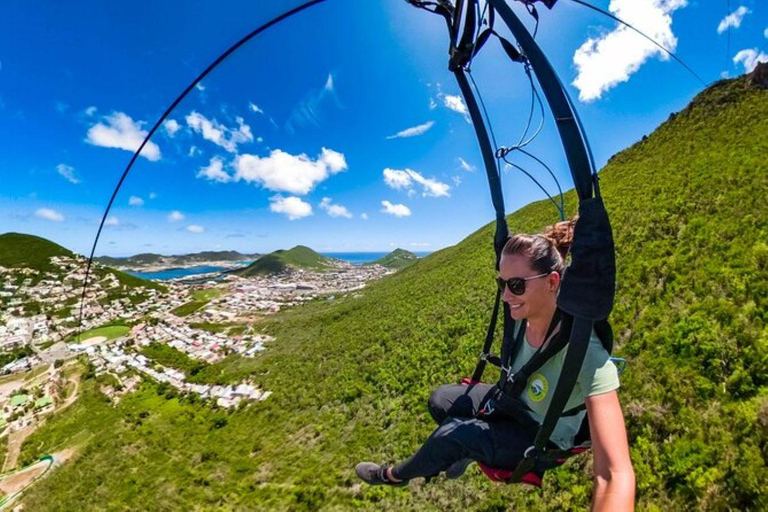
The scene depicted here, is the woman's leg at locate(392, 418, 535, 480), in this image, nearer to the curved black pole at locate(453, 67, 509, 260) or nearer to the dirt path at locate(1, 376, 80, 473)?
the curved black pole at locate(453, 67, 509, 260)

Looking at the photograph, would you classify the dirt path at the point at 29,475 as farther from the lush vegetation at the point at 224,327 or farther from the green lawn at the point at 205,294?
the green lawn at the point at 205,294

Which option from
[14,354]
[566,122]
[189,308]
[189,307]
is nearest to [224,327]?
[189,308]

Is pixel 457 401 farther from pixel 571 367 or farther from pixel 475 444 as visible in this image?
pixel 571 367

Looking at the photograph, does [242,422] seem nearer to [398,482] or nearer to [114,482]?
[114,482]

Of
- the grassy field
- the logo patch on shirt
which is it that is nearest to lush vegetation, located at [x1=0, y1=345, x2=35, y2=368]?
the grassy field

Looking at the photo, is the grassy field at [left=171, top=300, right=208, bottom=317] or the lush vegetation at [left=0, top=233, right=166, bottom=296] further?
the lush vegetation at [left=0, top=233, right=166, bottom=296]

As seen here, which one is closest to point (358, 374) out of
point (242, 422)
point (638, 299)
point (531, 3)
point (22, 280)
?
point (242, 422)
